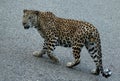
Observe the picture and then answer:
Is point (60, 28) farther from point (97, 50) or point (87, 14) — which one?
point (87, 14)

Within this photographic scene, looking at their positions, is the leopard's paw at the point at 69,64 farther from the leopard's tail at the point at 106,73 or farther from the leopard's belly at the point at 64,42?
the leopard's tail at the point at 106,73

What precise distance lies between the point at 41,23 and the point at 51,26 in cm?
20

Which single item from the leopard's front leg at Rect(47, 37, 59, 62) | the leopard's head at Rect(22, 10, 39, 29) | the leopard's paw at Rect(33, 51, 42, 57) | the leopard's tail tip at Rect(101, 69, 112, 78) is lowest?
the leopard's tail tip at Rect(101, 69, 112, 78)

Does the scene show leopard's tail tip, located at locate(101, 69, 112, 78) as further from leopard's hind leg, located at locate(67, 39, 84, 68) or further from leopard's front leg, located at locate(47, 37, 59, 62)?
leopard's front leg, located at locate(47, 37, 59, 62)

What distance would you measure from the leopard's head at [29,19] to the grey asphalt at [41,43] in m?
0.64

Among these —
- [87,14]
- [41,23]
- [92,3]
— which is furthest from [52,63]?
[92,3]

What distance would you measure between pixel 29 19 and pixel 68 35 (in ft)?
2.61

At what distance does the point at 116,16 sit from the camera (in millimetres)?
13320

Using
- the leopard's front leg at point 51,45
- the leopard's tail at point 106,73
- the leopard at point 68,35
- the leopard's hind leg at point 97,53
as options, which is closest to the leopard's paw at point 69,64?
the leopard at point 68,35

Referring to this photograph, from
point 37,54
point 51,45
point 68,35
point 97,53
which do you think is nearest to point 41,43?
point 37,54

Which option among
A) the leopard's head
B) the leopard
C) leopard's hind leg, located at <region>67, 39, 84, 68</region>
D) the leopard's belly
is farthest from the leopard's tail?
the leopard's head

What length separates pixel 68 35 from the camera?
868 cm

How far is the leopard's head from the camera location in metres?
8.77

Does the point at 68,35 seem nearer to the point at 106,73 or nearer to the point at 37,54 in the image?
the point at 37,54
